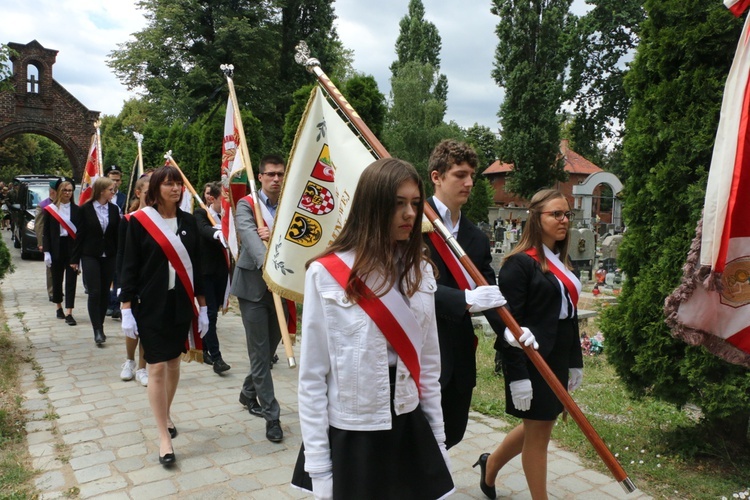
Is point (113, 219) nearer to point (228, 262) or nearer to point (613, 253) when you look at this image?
point (228, 262)

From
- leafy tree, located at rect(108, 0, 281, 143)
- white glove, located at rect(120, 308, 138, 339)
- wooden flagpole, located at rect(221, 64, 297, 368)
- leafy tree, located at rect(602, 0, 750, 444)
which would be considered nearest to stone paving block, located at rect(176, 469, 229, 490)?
wooden flagpole, located at rect(221, 64, 297, 368)

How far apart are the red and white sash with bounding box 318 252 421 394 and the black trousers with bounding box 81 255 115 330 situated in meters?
6.72

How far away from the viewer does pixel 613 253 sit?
16.5 m

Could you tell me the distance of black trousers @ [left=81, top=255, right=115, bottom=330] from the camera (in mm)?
7906

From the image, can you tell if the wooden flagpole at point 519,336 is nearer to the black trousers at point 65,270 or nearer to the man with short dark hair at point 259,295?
the man with short dark hair at point 259,295

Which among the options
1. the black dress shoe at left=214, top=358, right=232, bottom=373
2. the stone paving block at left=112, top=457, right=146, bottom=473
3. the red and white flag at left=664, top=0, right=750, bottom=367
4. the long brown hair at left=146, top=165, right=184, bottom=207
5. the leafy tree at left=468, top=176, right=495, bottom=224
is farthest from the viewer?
the leafy tree at left=468, top=176, right=495, bottom=224

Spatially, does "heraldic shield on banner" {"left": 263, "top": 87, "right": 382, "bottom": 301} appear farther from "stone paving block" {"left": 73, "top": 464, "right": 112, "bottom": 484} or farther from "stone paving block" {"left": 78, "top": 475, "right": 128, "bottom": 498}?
"stone paving block" {"left": 73, "top": 464, "right": 112, "bottom": 484}

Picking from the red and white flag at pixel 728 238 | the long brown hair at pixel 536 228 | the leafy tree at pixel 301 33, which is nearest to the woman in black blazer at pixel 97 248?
the long brown hair at pixel 536 228

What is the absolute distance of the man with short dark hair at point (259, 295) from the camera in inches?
189

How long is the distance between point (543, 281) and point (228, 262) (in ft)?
15.9

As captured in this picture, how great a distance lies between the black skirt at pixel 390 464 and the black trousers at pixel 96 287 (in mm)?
6525

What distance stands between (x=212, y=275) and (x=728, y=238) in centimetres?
577

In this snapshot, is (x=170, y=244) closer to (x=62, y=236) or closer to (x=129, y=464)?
(x=129, y=464)

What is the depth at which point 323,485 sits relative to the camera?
84.7 inches
